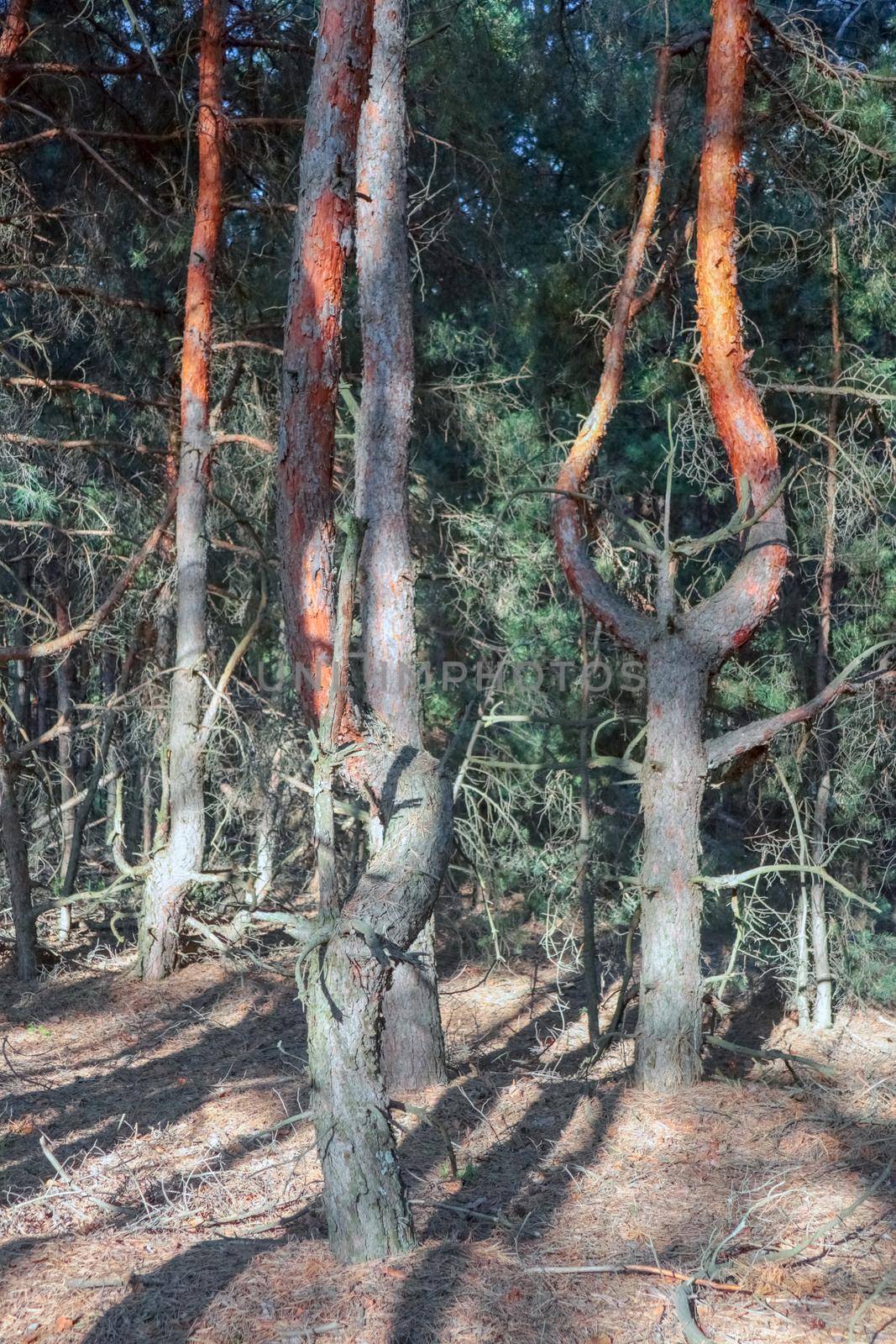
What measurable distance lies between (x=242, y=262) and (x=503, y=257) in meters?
2.29

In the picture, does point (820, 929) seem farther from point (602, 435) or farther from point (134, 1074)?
point (134, 1074)

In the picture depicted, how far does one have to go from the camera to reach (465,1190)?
535 centimetres

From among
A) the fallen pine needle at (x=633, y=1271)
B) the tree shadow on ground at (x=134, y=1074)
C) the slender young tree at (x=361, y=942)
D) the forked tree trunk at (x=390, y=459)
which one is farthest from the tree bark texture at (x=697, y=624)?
the tree shadow on ground at (x=134, y=1074)

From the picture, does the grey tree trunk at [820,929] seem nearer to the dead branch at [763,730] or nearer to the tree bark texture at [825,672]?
the tree bark texture at [825,672]

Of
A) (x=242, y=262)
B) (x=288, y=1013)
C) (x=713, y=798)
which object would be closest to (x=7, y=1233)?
(x=288, y=1013)

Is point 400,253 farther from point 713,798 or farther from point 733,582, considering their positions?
point 713,798

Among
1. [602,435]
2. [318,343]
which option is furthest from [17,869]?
[602,435]

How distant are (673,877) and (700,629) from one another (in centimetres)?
145

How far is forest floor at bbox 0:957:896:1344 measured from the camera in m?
3.88

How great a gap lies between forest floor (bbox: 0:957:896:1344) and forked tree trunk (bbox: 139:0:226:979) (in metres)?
0.93

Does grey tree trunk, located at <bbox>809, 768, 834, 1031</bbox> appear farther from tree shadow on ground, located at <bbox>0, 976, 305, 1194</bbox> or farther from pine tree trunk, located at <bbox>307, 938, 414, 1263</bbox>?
pine tree trunk, located at <bbox>307, 938, 414, 1263</bbox>

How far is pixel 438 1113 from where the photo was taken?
6617mm

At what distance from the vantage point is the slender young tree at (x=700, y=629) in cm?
657

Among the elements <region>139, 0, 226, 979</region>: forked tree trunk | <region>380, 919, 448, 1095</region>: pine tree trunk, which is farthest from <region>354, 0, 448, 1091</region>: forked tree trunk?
<region>139, 0, 226, 979</region>: forked tree trunk
